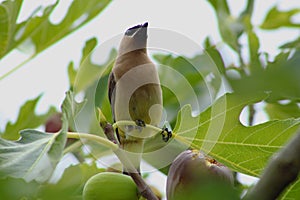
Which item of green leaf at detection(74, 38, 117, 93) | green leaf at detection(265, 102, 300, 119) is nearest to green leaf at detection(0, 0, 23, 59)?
green leaf at detection(74, 38, 117, 93)

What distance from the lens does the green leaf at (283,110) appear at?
5.95 feet

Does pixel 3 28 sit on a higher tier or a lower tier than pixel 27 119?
higher

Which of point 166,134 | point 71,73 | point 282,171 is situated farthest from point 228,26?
point 282,171

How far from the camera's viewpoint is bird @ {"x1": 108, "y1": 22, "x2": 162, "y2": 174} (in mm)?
1219

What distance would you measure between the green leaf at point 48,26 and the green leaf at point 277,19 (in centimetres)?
109

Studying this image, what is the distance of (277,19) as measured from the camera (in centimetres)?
257

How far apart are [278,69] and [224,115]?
0.92 m

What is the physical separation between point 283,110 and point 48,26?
83 centimetres

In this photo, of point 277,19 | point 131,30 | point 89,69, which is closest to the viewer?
point 131,30

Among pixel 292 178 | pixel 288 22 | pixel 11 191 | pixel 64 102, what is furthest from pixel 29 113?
pixel 292 178

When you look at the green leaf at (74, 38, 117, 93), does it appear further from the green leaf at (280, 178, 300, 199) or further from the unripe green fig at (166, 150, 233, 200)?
the green leaf at (280, 178, 300, 199)

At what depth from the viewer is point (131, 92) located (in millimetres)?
1277

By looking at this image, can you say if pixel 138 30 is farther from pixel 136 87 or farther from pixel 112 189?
pixel 112 189

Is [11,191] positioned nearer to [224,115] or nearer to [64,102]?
[64,102]
